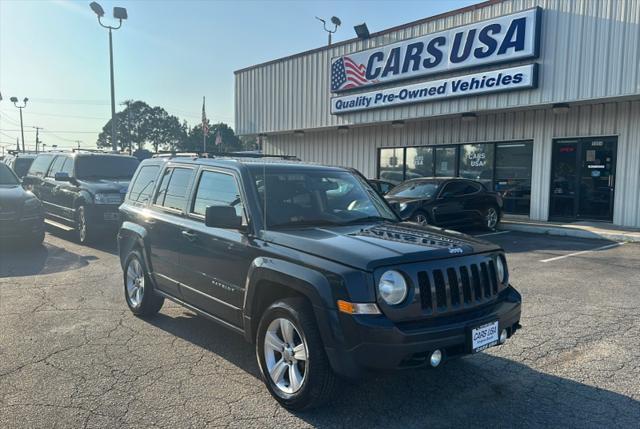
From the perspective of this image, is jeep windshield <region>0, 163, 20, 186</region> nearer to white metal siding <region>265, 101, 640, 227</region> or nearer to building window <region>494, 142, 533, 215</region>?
white metal siding <region>265, 101, 640, 227</region>

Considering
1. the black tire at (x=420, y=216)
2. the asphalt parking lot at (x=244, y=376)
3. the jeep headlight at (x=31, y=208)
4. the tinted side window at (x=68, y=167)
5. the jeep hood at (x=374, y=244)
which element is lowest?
the asphalt parking lot at (x=244, y=376)

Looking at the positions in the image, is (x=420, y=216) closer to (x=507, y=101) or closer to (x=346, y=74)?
(x=507, y=101)

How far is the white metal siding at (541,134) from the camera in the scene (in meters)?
12.9

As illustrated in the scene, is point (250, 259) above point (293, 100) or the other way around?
the other way around

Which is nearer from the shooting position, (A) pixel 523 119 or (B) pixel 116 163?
(B) pixel 116 163

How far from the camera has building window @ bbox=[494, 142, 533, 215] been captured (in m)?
15.1

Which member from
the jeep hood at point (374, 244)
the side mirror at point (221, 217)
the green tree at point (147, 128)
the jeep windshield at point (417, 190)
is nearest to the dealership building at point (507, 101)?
the jeep windshield at point (417, 190)

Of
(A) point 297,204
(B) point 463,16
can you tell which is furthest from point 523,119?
(A) point 297,204

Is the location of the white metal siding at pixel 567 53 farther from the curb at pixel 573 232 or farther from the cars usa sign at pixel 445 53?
the curb at pixel 573 232

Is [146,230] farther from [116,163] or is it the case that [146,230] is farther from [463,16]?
[463,16]

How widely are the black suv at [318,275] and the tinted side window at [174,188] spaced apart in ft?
0.07

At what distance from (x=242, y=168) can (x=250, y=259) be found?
0.89 meters

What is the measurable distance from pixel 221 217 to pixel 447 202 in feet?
30.4

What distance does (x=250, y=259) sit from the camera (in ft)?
12.9
